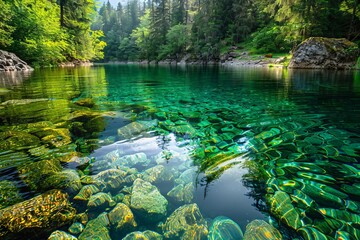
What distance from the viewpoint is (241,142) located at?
145 inches

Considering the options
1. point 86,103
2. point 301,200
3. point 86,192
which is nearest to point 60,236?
point 86,192

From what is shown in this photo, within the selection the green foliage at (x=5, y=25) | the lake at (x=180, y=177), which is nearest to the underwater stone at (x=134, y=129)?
the lake at (x=180, y=177)

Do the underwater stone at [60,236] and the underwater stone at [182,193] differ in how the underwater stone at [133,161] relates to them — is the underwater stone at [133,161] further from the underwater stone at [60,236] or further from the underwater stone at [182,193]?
the underwater stone at [60,236]

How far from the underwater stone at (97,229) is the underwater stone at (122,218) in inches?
2.1

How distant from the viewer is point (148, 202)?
2.15 metres

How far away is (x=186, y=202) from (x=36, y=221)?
1332mm

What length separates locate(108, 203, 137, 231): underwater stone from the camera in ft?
6.26

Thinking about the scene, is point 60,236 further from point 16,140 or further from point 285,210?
point 16,140

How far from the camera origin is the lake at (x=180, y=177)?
72.8 inches

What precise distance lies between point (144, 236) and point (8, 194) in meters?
1.51

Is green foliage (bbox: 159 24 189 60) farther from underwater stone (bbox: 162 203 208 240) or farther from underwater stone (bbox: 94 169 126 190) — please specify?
underwater stone (bbox: 162 203 208 240)

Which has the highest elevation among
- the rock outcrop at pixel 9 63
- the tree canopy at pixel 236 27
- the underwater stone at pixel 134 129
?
the tree canopy at pixel 236 27

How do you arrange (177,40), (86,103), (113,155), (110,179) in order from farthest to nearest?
1. (177,40)
2. (86,103)
3. (113,155)
4. (110,179)

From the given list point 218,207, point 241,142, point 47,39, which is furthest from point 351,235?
point 47,39
